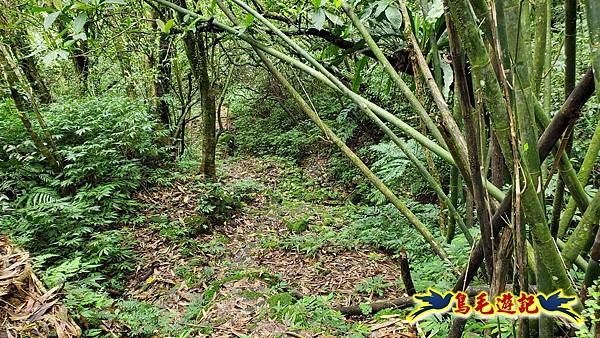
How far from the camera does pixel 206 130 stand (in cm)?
511

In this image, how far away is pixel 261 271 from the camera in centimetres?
362

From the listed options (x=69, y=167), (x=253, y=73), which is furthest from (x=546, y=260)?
(x=253, y=73)

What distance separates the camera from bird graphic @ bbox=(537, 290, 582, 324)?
0.84 m

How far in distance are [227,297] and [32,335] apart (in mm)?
1566

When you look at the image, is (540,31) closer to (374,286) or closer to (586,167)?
(586,167)

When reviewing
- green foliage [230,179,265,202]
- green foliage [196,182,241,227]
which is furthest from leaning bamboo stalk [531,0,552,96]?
green foliage [230,179,265,202]

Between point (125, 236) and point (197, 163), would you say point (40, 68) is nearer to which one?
point (197, 163)

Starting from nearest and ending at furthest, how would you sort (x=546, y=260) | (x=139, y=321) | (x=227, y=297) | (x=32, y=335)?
(x=546, y=260)
(x=32, y=335)
(x=139, y=321)
(x=227, y=297)

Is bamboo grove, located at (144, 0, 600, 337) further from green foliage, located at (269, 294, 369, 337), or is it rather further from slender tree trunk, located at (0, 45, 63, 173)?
slender tree trunk, located at (0, 45, 63, 173)

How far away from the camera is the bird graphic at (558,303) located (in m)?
0.84

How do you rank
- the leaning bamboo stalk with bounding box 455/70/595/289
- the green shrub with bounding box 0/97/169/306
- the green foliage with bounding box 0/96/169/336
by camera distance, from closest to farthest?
the leaning bamboo stalk with bounding box 455/70/595/289 → the green foliage with bounding box 0/96/169/336 → the green shrub with bounding box 0/97/169/306

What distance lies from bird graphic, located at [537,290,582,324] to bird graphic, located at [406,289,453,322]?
0.67 feet

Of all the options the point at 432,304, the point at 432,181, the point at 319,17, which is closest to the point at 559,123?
the point at 432,304

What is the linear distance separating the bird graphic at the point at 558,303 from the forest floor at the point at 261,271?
1.26 meters
